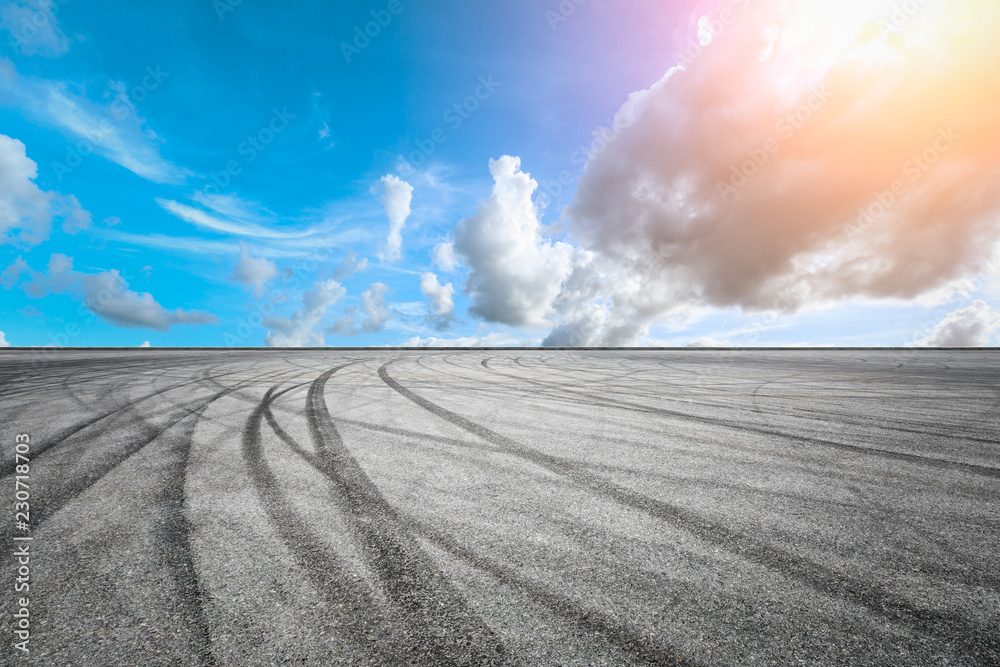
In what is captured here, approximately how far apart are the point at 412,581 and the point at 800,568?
8.18 ft

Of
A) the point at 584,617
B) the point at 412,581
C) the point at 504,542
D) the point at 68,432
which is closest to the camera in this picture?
the point at 584,617

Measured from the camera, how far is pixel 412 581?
2473 mm

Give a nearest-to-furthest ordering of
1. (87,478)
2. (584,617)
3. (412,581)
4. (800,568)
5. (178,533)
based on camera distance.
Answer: (584,617)
(412,581)
(800,568)
(178,533)
(87,478)

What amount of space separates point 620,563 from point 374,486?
2.41 meters

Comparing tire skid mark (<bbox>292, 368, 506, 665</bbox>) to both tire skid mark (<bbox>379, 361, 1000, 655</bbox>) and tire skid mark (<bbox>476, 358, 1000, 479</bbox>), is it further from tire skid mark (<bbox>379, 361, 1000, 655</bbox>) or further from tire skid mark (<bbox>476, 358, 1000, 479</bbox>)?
tire skid mark (<bbox>476, 358, 1000, 479</bbox>)

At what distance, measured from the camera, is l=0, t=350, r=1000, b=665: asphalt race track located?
6.63ft

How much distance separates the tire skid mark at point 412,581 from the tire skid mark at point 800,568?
1845 millimetres

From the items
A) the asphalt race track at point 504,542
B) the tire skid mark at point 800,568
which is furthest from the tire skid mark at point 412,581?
the tire skid mark at point 800,568

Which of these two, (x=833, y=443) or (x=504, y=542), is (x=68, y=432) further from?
(x=833, y=443)

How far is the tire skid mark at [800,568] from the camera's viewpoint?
2.11 m

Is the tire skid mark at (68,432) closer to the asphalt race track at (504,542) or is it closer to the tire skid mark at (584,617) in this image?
the asphalt race track at (504,542)

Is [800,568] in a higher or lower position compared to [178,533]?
lower

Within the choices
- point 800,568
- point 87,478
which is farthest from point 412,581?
point 87,478

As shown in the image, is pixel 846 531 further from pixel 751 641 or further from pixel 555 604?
pixel 555 604
